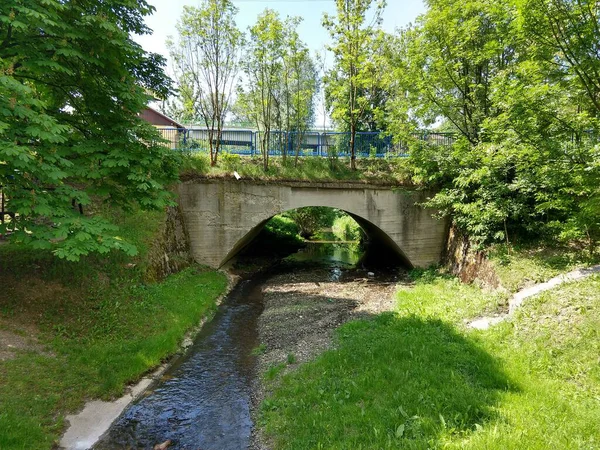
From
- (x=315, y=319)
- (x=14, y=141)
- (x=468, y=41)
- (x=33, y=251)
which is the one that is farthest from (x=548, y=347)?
(x=33, y=251)

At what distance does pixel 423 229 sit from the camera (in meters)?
17.6

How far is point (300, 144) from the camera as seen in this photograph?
65.9 feet

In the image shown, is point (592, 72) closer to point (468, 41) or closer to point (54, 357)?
point (468, 41)

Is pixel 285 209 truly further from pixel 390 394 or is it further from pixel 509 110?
pixel 390 394

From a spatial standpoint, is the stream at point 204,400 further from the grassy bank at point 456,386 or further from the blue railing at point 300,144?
the blue railing at point 300,144

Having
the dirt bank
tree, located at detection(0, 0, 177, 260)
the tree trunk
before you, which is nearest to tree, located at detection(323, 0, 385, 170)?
the tree trunk

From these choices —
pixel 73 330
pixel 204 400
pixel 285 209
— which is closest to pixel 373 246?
pixel 285 209

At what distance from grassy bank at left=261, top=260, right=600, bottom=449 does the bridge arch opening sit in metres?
Answer: 8.80

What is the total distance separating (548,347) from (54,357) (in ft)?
34.5

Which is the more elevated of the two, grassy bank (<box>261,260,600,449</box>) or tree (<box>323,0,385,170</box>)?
tree (<box>323,0,385,170</box>)

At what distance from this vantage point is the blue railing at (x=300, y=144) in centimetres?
1900

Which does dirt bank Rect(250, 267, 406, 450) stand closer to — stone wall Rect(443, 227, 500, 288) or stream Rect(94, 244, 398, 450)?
stream Rect(94, 244, 398, 450)

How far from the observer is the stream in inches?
253

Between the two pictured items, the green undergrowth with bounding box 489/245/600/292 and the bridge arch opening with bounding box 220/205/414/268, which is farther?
the bridge arch opening with bounding box 220/205/414/268
